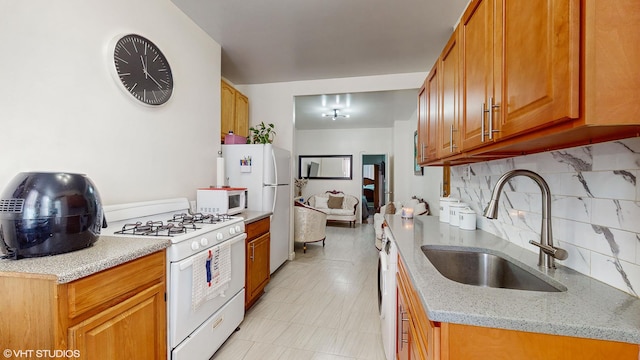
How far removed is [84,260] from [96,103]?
1085 mm

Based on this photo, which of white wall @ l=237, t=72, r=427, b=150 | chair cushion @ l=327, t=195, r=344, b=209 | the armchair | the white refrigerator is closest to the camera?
the white refrigerator

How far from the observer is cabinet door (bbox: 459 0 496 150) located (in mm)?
1119

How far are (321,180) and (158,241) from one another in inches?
235

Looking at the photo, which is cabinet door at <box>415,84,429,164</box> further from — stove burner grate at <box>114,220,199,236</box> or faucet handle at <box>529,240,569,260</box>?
stove burner grate at <box>114,220,199,236</box>

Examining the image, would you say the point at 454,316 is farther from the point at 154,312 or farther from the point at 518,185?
the point at 154,312

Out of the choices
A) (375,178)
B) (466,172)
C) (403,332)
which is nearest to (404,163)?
(375,178)

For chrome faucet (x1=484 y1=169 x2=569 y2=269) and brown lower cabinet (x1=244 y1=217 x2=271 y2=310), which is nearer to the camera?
chrome faucet (x1=484 y1=169 x2=569 y2=269)

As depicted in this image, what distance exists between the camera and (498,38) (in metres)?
1.04

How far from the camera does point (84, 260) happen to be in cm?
102

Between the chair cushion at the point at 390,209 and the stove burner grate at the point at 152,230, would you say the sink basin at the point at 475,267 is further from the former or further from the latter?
the chair cushion at the point at 390,209

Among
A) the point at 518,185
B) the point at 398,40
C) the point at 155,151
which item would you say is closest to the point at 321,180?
the point at 398,40

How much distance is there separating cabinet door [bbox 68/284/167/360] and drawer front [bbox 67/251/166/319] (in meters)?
0.04

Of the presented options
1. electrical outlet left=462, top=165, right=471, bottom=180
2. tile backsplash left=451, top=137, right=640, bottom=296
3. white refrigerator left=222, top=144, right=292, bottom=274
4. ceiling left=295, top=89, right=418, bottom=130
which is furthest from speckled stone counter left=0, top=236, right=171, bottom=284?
ceiling left=295, top=89, right=418, bottom=130

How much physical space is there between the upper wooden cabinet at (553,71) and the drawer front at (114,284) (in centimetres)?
162
